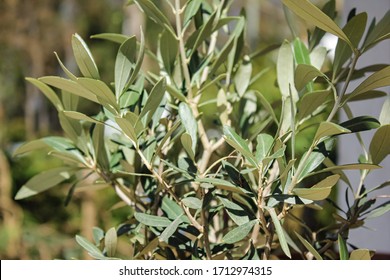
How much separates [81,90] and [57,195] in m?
2.75

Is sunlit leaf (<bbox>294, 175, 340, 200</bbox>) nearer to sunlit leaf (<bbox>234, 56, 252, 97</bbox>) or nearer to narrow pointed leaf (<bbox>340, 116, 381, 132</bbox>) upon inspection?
narrow pointed leaf (<bbox>340, 116, 381, 132</bbox>)

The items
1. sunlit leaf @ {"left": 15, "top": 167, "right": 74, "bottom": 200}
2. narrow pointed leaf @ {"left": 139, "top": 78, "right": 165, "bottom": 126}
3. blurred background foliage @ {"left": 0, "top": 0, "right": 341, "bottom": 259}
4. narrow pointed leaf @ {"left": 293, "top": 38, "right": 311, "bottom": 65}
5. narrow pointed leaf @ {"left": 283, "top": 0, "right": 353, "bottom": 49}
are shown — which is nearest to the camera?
narrow pointed leaf @ {"left": 283, "top": 0, "right": 353, "bottom": 49}

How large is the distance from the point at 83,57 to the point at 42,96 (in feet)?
26.4

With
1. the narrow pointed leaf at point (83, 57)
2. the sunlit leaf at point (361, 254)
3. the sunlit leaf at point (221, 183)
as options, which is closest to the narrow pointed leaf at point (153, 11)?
the narrow pointed leaf at point (83, 57)

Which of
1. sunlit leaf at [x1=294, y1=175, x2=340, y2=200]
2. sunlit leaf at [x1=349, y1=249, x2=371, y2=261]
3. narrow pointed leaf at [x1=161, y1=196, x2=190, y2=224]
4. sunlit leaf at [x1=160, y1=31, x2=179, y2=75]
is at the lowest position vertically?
sunlit leaf at [x1=349, y1=249, x2=371, y2=261]

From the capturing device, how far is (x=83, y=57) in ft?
2.22

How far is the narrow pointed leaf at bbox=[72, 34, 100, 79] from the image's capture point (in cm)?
66

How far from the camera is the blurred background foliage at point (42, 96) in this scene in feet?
8.99

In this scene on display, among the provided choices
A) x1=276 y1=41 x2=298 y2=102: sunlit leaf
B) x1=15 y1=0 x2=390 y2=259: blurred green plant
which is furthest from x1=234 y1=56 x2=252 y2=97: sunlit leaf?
x1=276 y1=41 x2=298 y2=102: sunlit leaf

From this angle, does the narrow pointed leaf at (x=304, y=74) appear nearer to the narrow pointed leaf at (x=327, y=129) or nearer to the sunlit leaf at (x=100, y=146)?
the narrow pointed leaf at (x=327, y=129)

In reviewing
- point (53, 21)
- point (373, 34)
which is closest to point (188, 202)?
point (373, 34)

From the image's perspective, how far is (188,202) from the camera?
72 centimetres

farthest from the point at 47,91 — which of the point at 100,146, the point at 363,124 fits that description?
the point at 363,124

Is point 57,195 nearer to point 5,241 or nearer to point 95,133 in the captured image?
point 5,241
